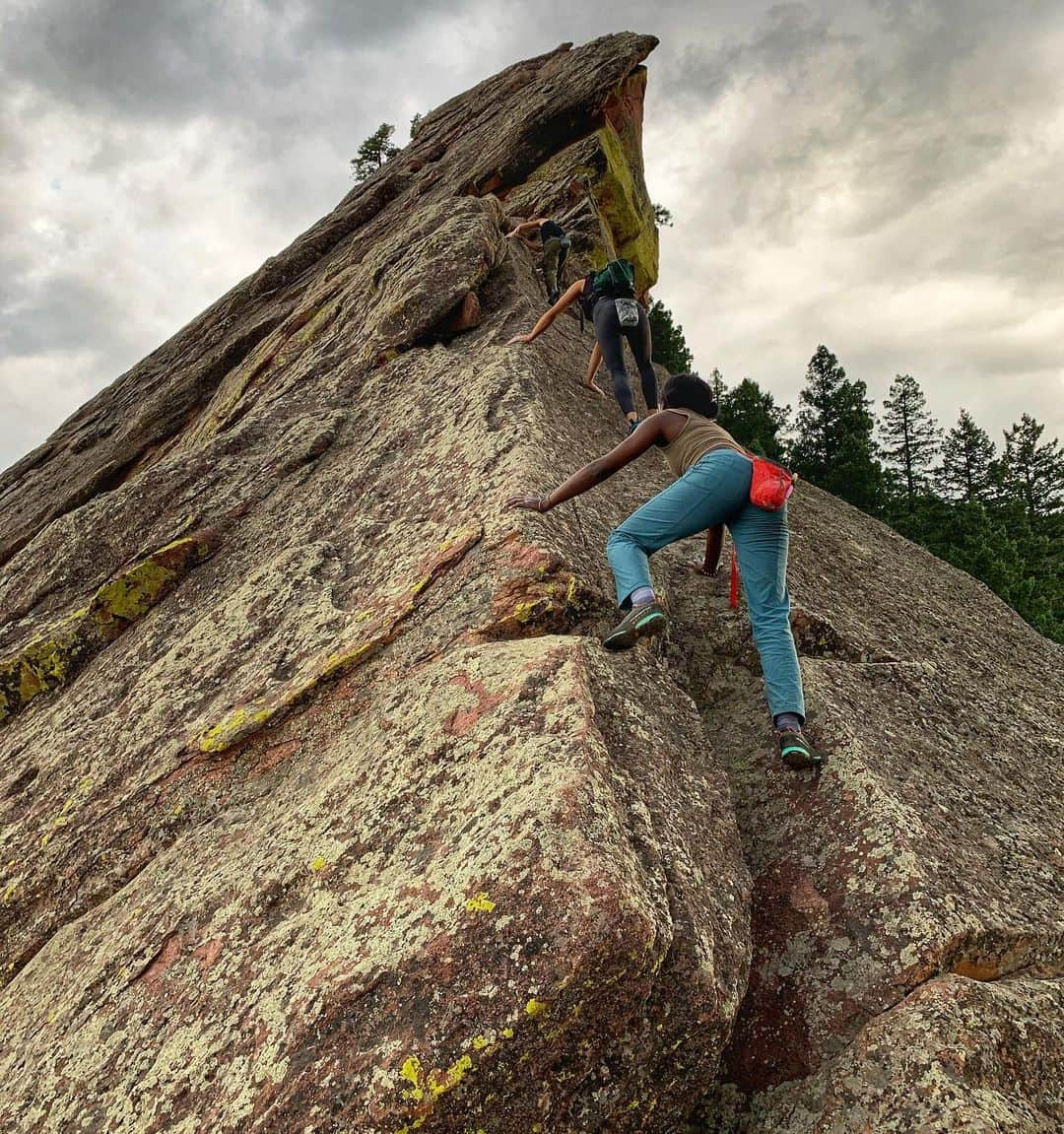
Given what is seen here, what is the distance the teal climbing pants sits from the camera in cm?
516

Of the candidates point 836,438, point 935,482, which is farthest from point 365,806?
point 935,482

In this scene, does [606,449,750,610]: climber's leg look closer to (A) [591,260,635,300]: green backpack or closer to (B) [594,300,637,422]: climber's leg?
(B) [594,300,637,422]: climber's leg

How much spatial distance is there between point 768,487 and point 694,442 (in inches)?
30.0

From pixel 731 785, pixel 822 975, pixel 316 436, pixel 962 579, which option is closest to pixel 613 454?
pixel 731 785

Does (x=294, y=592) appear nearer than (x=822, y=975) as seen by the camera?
No

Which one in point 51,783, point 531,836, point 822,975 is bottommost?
point 51,783

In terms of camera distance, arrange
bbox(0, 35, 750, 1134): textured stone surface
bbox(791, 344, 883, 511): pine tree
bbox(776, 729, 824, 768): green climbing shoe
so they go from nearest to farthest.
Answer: bbox(0, 35, 750, 1134): textured stone surface < bbox(776, 729, 824, 768): green climbing shoe < bbox(791, 344, 883, 511): pine tree

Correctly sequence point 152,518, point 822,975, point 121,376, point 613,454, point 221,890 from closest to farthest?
point 822,975, point 221,890, point 613,454, point 152,518, point 121,376

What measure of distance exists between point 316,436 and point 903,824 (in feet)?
26.3

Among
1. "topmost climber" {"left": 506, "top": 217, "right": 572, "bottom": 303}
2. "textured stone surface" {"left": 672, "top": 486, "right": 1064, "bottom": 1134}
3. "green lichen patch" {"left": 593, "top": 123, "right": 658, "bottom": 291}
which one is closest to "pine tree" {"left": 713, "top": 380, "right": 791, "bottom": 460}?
"green lichen patch" {"left": 593, "top": 123, "right": 658, "bottom": 291}

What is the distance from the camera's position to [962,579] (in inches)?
463

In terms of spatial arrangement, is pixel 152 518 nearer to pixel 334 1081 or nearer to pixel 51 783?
pixel 51 783

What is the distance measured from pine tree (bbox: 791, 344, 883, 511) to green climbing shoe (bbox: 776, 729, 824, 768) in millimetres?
33370

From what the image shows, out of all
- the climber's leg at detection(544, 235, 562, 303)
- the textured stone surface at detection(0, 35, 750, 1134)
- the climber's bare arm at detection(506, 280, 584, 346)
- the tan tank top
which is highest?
the climber's leg at detection(544, 235, 562, 303)
